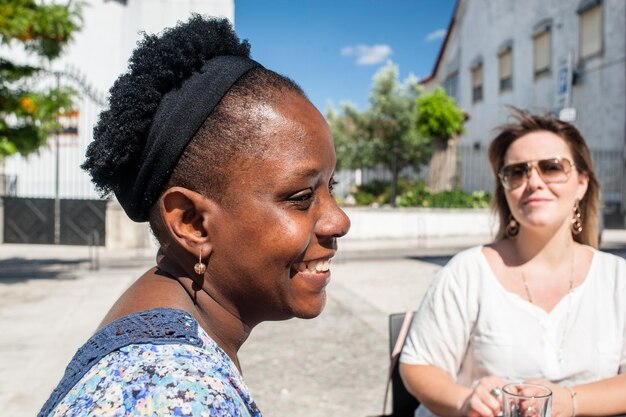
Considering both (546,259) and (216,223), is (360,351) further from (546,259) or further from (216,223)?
(216,223)

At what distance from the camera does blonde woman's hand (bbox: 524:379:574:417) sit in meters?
2.15

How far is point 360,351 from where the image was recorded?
5.92 m

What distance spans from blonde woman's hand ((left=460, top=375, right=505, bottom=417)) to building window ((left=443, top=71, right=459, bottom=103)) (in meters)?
31.0

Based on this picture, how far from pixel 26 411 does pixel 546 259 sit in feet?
12.0

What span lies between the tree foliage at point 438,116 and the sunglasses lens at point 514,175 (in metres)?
18.8

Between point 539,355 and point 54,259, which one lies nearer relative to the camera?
point 539,355

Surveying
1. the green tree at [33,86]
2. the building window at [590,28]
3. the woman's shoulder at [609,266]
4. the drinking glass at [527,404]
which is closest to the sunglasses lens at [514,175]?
the woman's shoulder at [609,266]

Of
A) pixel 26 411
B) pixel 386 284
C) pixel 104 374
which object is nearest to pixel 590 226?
pixel 104 374

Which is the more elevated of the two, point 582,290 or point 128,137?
point 128,137

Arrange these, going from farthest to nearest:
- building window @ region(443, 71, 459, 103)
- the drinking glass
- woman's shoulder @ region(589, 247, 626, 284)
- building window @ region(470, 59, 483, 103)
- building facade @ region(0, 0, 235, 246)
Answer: building window @ region(443, 71, 459, 103), building window @ region(470, 59, 483, 103), building facade @ region(0, 0, 235, 246), woman's shoulder @ region(589, 247, 626, 284), the drinking glass

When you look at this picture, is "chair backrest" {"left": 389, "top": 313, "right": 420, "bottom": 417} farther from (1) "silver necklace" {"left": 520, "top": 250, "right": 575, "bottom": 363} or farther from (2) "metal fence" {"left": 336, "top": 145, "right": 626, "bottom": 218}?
(2) "metal fence" {"left": 336, "top": 145, "right": 626, "bottom": 218}

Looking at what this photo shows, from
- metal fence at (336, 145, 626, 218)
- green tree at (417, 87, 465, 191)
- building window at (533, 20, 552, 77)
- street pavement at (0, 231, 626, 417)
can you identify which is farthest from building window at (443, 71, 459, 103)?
street pavement at (0, 231, 626, 417)

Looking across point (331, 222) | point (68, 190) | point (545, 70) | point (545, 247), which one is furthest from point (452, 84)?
point (331, 222)

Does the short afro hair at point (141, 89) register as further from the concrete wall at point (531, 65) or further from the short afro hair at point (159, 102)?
the concrete wall at point (531, 65)
